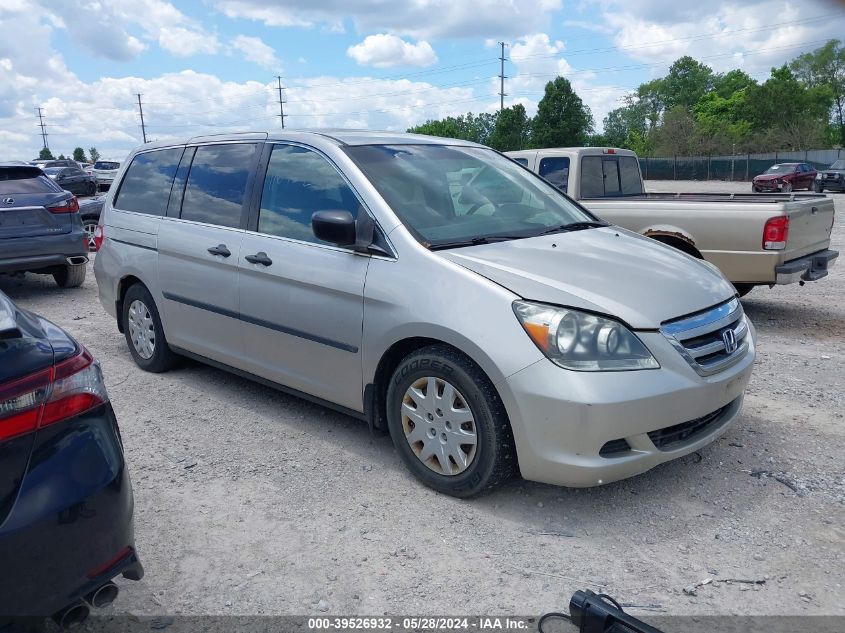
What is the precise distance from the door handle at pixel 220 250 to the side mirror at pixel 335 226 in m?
1.03

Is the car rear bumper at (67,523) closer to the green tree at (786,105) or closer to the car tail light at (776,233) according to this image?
the car tail light at (776,233)

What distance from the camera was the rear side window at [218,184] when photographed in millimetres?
4684

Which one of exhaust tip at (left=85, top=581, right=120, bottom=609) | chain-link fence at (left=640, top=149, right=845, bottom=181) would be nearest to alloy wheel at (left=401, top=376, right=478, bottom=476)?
exhaust tip at (left=85, top=581, right=120, bottom=609)

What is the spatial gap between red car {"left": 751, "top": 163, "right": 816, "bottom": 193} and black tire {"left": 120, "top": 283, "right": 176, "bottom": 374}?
105 ft

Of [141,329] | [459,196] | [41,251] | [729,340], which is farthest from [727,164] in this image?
[729,340]

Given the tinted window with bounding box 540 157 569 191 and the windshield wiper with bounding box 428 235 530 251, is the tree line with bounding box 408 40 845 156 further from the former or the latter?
the windshield wiper with bounding box 428 235 530 251

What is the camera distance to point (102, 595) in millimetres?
2314

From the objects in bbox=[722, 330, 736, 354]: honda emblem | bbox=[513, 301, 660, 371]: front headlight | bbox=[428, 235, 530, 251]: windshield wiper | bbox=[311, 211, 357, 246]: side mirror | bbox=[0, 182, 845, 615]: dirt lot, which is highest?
bbox=[311, 211, 357, 246]: side mirror

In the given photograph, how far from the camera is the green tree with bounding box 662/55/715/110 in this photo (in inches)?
4205

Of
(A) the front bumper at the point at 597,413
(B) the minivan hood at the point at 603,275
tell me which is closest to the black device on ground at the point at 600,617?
(A) the front bumper at the point at 597,413

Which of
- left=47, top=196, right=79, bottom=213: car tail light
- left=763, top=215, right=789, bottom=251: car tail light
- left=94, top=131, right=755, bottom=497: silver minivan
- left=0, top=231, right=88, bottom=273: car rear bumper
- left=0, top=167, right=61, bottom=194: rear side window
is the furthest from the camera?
left=47, top=196, right=79, bottom=213: car tail light

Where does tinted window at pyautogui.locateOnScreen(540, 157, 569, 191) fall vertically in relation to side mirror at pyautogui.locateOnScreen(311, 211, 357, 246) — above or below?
above

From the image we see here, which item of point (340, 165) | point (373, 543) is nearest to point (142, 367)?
point (340, 165)

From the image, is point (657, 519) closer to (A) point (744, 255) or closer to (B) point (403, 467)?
(B) point (403, 467)
